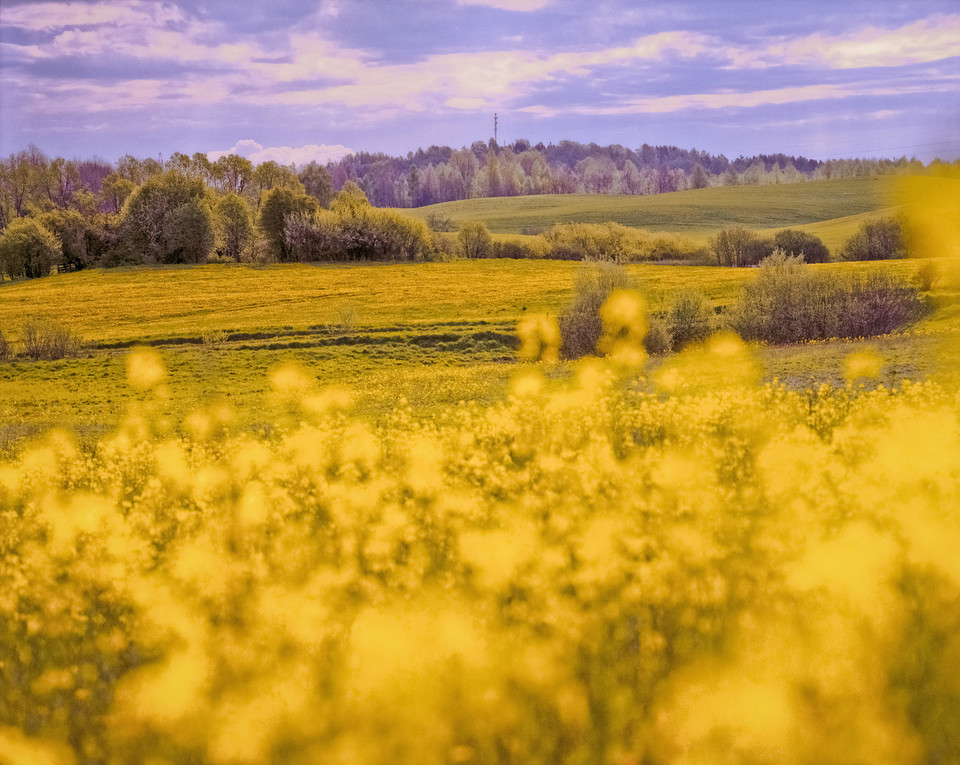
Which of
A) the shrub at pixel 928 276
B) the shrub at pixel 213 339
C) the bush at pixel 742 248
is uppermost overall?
the bush at pixel 742 248

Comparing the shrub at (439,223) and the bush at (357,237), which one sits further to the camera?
the shrub at (439,223)

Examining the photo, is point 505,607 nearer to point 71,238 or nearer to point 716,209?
point 71,238

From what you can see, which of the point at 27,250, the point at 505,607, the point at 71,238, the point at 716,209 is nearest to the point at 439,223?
the point at 716,209

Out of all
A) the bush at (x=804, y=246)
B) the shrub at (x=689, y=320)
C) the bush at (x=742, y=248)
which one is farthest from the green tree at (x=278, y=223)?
the shrub at (x=689, y=320)

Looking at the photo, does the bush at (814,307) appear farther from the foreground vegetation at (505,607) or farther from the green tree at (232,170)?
the green tree at (232,170)

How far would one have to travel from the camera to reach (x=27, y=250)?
83.1 metres

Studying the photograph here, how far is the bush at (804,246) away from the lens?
3071 inches

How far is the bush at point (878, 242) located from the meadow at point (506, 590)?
64743 millimetres

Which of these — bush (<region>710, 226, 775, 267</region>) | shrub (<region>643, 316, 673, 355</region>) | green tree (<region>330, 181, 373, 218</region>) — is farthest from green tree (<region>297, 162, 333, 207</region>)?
shrub (<region>643, 316, 673, 355</region>)

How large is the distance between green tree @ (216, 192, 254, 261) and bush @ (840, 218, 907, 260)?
66.5 metres

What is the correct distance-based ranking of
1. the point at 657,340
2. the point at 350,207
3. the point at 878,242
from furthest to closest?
the point at 350,207
the point at 878,242
the point at 657,340

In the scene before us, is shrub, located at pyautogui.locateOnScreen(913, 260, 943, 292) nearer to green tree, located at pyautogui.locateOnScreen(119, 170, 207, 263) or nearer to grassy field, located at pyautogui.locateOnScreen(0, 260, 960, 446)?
grassy field, located at pyautogui.locateOnScreen(0, 260, 960, 446)

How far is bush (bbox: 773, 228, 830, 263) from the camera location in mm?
78000

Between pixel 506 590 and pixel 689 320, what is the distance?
112 ft
